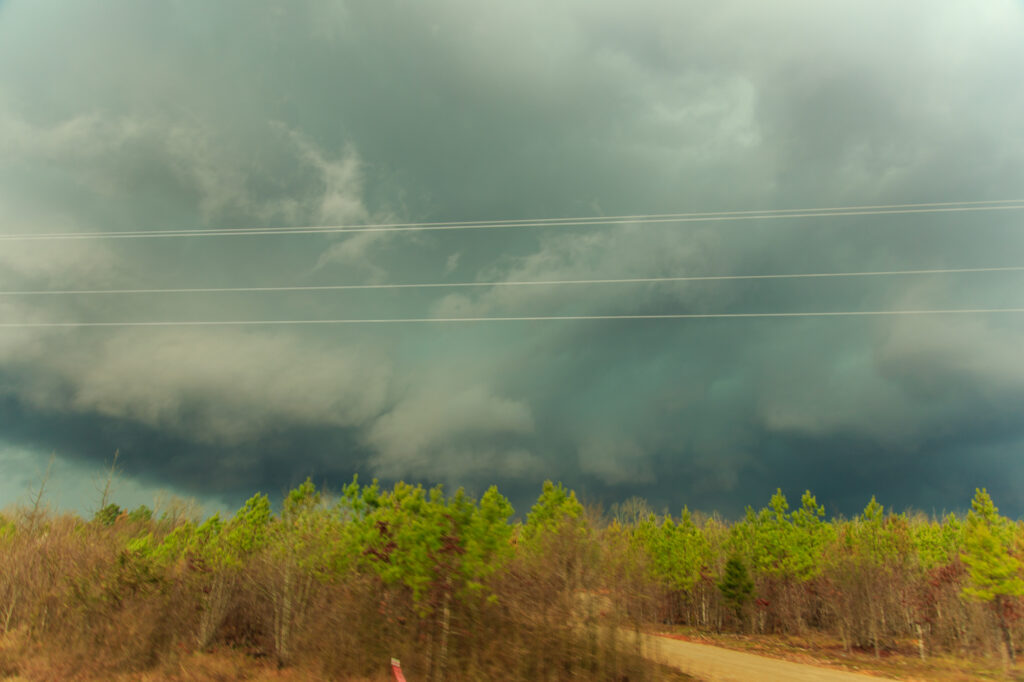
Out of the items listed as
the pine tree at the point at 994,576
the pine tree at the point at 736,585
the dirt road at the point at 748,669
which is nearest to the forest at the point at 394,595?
the pine tree at the point at 994,576

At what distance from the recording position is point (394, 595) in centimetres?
1550

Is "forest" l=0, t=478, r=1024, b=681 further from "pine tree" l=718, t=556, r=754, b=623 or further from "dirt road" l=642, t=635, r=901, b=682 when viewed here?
"pine tree" l=718, t=556, r=754, b=623

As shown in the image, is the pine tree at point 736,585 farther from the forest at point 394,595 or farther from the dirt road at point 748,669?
the dirt road at point 748,669

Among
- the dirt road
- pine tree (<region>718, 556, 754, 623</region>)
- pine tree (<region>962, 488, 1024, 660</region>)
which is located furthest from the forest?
pine tree (<region>718, 556, 754, 623</region>)

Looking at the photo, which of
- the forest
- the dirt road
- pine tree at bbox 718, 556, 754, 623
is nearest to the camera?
the forest

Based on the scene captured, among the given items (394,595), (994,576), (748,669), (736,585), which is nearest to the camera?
→ (394,595)

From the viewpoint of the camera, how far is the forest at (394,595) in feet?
44.0

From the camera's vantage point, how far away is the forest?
13414 millimetres

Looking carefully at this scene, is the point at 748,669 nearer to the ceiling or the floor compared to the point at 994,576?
nearer to the floor

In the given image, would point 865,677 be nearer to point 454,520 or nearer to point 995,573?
point 995,573

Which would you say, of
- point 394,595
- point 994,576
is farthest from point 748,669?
point 994,576

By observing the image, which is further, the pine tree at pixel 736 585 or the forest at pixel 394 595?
the pine tree at pixel 736 585

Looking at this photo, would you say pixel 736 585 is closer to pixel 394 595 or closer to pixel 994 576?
pixel 994 576

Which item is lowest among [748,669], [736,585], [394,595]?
[748,669]
